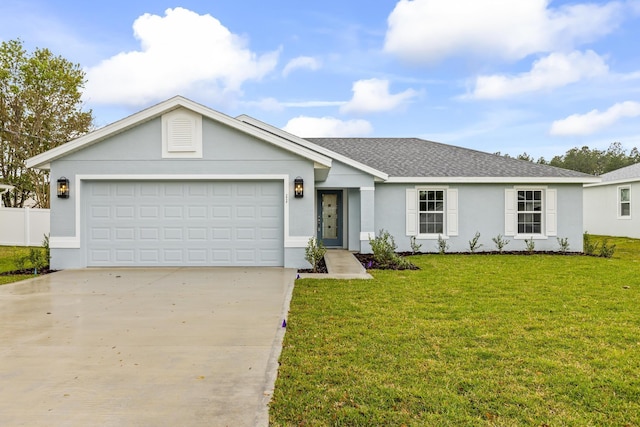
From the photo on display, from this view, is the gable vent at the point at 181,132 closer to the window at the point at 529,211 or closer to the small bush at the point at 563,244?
the window at the point at 529,211

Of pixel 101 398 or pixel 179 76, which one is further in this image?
pixel 179 76

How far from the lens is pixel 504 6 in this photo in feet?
43.1

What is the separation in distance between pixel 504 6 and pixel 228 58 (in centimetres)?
1081

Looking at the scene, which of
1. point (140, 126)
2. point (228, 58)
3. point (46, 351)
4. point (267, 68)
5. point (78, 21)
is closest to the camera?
point (46, 351)

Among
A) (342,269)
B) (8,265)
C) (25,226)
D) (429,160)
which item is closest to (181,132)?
(342,269)

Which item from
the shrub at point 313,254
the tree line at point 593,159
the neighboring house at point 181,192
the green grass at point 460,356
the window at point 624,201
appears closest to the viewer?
the green grass at point 460,356

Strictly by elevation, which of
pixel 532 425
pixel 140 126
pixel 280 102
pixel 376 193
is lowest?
pixel 532 425

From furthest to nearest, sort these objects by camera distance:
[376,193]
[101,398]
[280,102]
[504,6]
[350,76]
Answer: [280,102]
[350,76]
[376,193]
[504,6]
[101,398]

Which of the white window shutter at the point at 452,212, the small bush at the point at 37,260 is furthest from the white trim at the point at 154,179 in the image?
the white window shutter at the point at 452,212

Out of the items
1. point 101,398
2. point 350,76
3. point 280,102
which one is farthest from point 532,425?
point 280,102

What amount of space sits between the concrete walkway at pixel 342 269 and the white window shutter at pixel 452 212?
3933mm

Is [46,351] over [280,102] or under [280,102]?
under

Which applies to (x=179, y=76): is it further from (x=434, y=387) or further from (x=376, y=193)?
(x=434, y=387)

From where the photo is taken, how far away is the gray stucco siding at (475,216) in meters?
14.3
